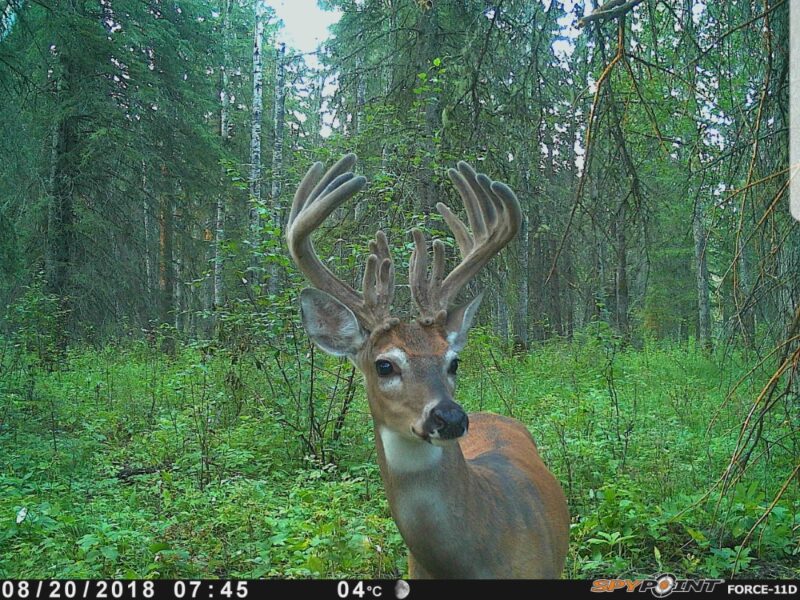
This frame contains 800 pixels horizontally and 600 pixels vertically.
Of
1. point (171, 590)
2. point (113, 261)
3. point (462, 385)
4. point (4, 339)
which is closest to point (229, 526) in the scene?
point (171, 590)

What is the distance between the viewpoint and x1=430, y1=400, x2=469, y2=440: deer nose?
2.75m

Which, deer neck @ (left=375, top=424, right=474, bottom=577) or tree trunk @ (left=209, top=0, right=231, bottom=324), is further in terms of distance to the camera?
tree trunk @ (left=209, top=0, right=231, bottom=324)

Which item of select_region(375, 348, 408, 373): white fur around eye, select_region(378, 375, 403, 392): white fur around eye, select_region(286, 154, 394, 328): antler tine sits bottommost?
select_region(378, 375, 403, 392): white fur around eye

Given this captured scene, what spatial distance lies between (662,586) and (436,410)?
150 cm

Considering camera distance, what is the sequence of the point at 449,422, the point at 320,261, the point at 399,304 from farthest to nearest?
the point at 399,304 → the point at 320,261 → the point at 449,422

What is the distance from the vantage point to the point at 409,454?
117 inches

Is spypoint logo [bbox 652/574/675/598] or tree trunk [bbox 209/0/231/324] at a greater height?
tree trunk [bbox 209/0/231/324]

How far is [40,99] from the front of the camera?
11914mm

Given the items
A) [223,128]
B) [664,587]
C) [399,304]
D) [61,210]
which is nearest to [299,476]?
[664,587]

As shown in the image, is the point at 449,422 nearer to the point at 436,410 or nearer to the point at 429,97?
the point at 436,410

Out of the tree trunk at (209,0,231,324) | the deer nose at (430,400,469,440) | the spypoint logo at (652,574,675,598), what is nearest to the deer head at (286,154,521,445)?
the deer nose at (430,400,469,440)

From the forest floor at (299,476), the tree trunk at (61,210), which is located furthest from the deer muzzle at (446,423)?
the tree trunk at (61,210)

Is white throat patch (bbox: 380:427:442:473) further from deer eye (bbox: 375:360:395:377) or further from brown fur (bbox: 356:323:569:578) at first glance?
deer eye (bbox: 375:360:395:377)

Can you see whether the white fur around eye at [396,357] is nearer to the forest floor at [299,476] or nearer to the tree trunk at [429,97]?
the forest floor at [299,476]
